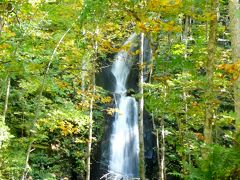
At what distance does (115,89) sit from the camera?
50.7 feet

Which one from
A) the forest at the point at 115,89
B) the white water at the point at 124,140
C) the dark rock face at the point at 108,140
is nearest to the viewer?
the forest at the point at 115,89

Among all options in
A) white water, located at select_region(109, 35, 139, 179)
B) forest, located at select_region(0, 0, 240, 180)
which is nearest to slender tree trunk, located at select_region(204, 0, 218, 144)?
forest, located at select_region(0, 0, 240, 180)

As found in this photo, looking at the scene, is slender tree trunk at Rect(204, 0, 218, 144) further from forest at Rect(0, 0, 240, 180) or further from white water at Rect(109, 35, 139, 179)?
white water at Rect(109, 35, 139, 179)

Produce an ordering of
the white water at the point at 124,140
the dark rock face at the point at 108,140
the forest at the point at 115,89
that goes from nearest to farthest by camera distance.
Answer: the forest at the point at 115,89
the dark rock face at the point at 108,140
the white water at the point at 124,140

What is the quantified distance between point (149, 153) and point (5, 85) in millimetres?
8023

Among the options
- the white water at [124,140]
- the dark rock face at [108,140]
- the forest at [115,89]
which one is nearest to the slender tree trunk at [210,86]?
the forest at [115,89]

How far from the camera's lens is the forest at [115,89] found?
426cm

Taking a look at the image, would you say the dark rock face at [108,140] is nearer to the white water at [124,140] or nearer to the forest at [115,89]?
the forest at [115,89]

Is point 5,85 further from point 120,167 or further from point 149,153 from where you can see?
point 149,153

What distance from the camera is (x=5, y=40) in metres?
6.15

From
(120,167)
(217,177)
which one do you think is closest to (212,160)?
(217,177)

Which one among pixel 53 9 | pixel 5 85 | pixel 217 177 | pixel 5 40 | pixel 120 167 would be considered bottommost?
pixel 120 167

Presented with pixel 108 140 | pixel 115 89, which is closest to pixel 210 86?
pixel 108 140

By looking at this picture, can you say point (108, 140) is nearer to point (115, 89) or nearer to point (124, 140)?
point (124, 140)
